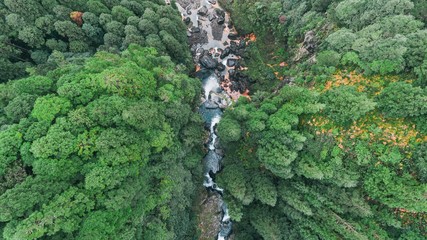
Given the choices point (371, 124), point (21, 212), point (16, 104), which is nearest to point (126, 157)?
point (21, 212)

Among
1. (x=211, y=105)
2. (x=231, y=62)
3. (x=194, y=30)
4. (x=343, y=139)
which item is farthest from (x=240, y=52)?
(x=343, y=139)

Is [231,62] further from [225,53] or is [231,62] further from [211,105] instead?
[211,105]

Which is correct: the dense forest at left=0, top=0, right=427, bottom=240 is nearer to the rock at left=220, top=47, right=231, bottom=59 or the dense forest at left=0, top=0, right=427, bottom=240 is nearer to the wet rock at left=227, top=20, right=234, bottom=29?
the rock at left=220, top=47, right=231, bottom=59

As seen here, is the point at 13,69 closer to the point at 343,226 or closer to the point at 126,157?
the point at 126,157

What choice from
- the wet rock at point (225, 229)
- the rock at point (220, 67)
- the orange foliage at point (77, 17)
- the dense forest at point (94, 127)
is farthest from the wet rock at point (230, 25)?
the wet rock at point (225, 229)

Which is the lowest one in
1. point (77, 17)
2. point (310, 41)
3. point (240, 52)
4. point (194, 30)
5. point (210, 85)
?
point (210, 85)
